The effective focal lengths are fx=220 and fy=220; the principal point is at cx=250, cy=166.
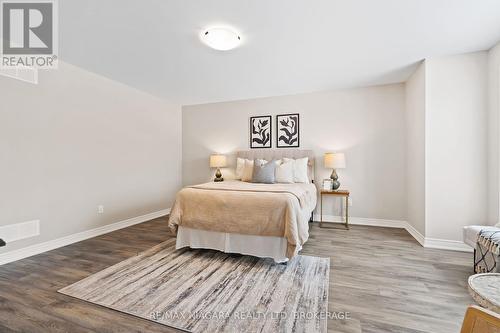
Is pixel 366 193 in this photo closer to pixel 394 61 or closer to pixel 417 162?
pixel 417 162

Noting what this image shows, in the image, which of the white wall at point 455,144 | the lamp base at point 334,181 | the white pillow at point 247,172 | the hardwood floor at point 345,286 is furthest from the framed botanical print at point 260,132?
the white wall at point 455,144

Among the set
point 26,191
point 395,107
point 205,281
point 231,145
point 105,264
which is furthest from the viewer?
point 231,145

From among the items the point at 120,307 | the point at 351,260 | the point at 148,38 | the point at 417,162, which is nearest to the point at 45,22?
the point at 148,38

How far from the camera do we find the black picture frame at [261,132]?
452 centimetres

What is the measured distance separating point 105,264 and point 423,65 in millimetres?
4646

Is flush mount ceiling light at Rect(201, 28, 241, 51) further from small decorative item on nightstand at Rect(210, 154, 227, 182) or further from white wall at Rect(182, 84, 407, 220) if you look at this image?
small decorative item on nightstand at Rect(210, 154, 227, 182)

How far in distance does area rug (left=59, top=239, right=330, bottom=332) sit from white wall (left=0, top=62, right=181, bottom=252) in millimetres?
1358

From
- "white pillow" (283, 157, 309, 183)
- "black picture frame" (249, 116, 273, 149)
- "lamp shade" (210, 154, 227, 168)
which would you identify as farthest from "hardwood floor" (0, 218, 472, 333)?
"black picture frame" (249, 116, 273, 149)

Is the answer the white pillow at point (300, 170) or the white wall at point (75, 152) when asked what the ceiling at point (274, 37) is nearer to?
the white wall at point (75, 152)

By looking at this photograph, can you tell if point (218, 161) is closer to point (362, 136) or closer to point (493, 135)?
point (362, 136)

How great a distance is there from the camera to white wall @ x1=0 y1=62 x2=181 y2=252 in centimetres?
253

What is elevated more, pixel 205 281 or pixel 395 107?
pixel 395 107

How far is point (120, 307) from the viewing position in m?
1.66

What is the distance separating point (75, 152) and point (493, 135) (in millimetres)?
5389
